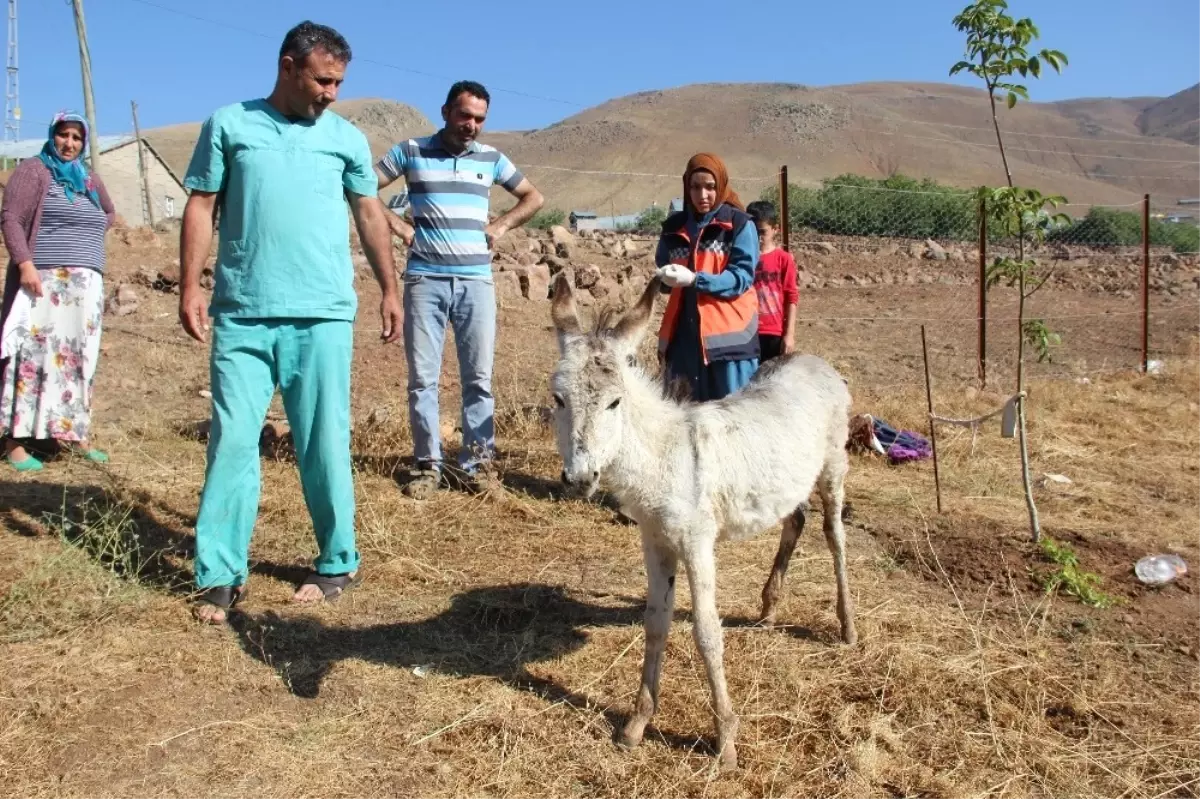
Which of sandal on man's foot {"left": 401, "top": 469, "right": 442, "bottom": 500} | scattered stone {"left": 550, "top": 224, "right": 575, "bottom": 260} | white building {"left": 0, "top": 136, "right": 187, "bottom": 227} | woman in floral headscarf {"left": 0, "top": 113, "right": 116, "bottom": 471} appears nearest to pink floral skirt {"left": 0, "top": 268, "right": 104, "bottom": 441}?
woman in floral headscarf {"left": 0, "top": 113, "right": 116, "bottom": 471}

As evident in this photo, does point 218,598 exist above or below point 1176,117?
below

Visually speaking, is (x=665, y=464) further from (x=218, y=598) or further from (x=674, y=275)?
(x=218, y=598)

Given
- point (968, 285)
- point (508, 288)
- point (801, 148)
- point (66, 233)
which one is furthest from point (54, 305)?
point (801, 148)

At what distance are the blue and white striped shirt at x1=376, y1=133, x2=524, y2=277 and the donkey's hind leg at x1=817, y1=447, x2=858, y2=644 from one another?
262cm

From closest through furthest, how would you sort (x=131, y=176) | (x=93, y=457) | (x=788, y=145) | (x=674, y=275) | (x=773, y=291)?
(x=674, y=275)
(x=93, y=457)
(x=773, y=291)
(x=131, y=176)
(x=788, y=145)

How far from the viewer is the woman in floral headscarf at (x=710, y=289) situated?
445 cm

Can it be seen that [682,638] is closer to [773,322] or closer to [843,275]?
[773,322]

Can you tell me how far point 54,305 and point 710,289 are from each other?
4420 mm

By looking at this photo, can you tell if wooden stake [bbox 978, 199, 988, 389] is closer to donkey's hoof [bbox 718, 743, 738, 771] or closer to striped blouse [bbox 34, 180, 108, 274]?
donkey's hoof [bbox 718, 743, 738, 771]

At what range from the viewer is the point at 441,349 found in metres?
5.66

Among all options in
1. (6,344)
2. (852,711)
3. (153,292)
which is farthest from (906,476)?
(153,292)

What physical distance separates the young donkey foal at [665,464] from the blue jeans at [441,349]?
232cm

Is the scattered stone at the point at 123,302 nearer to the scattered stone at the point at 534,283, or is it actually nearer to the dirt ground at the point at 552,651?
the dirt ground at the point at 552,651

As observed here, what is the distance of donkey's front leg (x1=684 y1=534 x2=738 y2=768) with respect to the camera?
10.4ft
